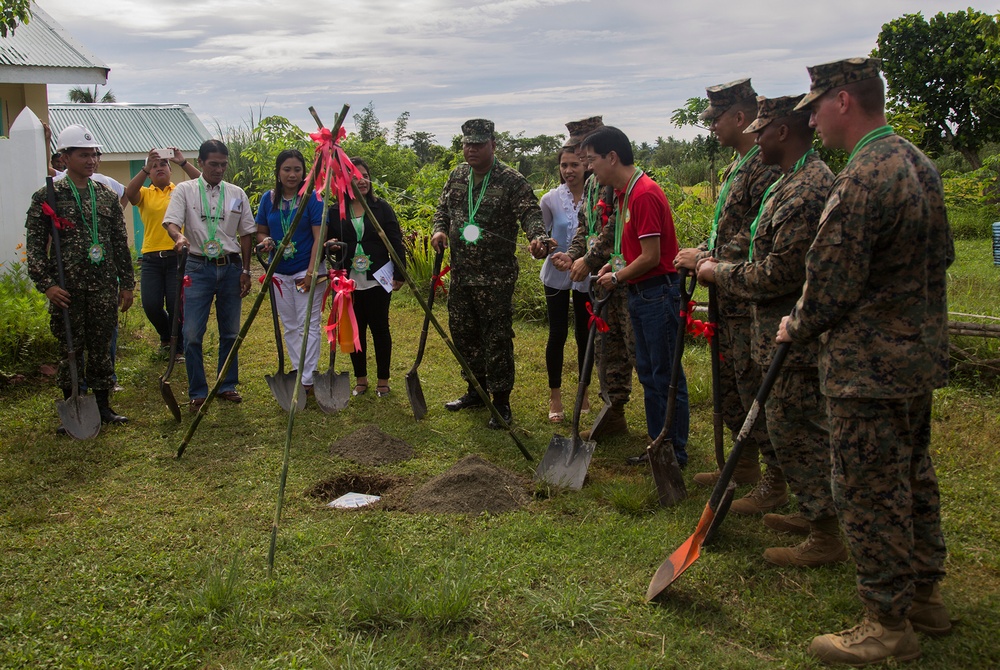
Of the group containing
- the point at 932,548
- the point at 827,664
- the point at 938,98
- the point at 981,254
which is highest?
the point at 938,98

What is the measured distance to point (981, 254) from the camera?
12648 millimetres

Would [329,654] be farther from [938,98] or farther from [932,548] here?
Result: [938,98]

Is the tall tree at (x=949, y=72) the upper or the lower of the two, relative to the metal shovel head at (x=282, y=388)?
upper

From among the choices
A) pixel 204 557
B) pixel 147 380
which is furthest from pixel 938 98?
pixel 204 557

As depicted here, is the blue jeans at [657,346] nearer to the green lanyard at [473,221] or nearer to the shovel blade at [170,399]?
the green lanyard at [473,221]

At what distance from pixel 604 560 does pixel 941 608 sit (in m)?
1.44

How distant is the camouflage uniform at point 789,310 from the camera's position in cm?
345

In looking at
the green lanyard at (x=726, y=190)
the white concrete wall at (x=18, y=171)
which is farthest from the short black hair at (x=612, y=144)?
the white concrete wall at (x=18, y=171)

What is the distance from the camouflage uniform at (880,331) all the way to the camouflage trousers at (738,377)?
3.25ft

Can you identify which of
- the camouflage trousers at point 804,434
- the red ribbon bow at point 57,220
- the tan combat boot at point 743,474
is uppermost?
the red ribbon bow at point 57,220

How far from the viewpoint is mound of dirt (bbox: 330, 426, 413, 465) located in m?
5.45

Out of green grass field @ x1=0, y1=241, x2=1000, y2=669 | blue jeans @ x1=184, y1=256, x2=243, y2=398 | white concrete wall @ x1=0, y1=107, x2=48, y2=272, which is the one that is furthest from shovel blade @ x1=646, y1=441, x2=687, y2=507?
white concrete wall @ x1=0, y1=107, x2=48, y2=272

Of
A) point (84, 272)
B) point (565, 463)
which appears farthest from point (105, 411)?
point (565, 463)

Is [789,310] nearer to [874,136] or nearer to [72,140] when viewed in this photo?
[874,136]
